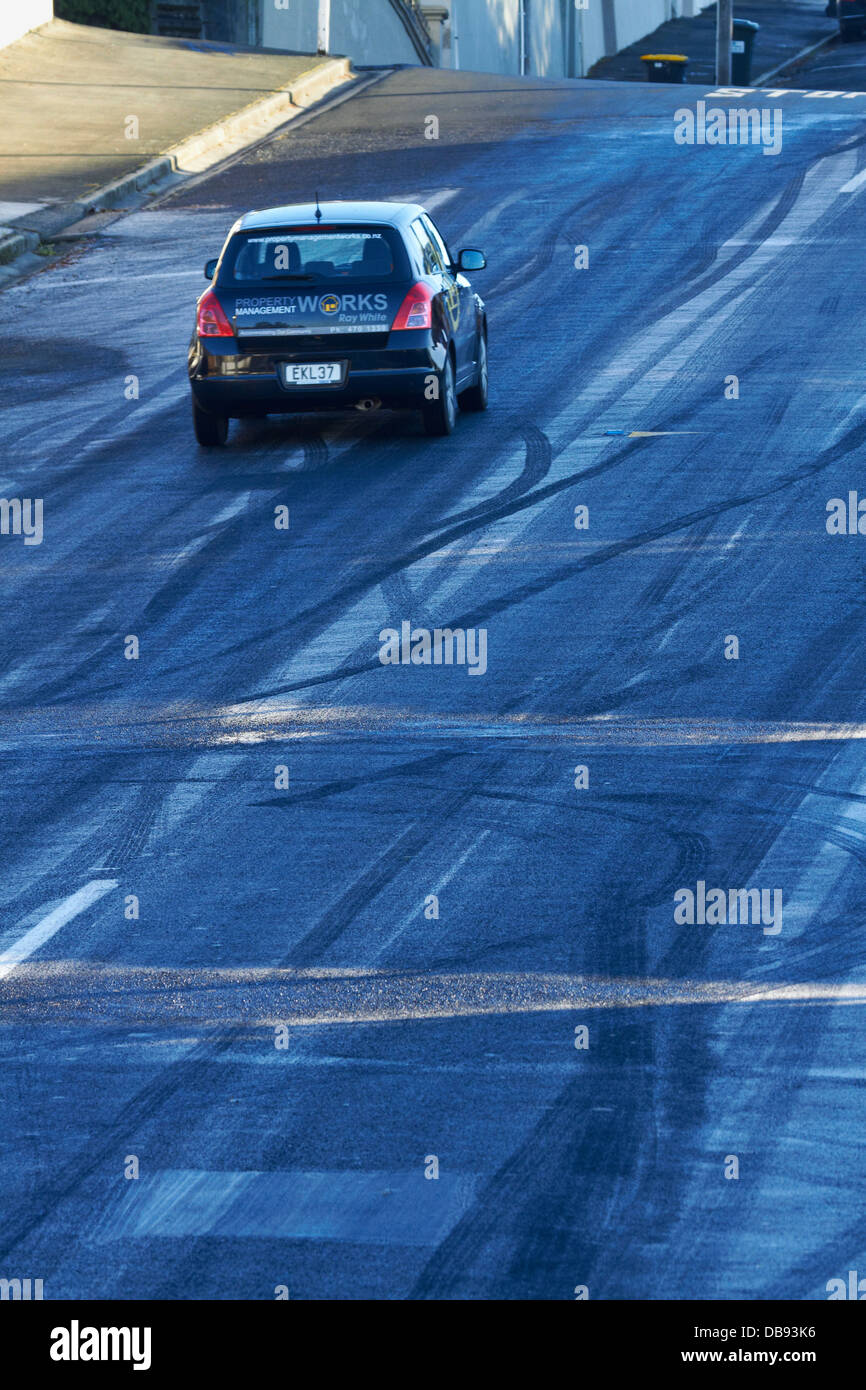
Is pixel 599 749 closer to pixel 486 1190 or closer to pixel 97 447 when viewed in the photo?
pixel 486 1190

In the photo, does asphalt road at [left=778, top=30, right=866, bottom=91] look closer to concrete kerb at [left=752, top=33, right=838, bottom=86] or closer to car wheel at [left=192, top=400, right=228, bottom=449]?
concrete kerb at [left=752, top=33, right=838, bottom=86]

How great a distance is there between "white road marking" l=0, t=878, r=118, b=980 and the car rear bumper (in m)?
8.10

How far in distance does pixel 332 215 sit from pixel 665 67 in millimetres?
29245

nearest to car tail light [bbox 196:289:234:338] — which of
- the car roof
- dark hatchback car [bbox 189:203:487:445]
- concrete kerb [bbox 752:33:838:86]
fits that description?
dark hatchback car [bbox 189:203:487:445]

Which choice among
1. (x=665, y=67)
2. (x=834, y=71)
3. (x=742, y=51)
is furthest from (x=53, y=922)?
(x=834, y=71)

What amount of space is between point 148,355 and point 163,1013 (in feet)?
45.5

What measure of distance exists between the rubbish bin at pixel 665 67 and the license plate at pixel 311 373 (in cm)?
2946

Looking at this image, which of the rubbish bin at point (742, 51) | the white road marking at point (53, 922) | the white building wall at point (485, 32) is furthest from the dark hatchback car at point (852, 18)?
the white road marking at point (53, 922)

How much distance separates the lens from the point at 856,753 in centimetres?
984

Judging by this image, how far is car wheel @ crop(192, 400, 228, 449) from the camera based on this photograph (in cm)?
1669

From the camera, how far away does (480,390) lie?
17672mm

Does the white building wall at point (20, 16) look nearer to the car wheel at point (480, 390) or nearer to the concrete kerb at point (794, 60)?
the concrete kerb at point (794, 60)

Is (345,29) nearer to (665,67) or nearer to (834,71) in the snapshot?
(665,67)
